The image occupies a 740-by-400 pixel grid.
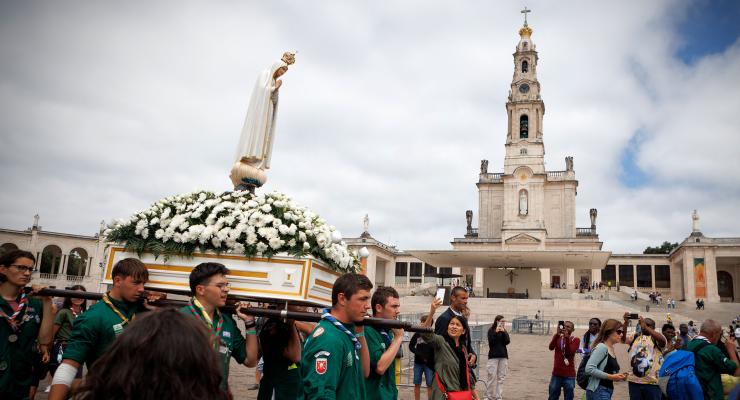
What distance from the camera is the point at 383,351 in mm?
4305

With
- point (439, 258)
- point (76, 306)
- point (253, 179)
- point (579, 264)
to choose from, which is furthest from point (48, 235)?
point (253, 179)

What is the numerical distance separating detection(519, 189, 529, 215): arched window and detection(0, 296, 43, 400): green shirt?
62.3m

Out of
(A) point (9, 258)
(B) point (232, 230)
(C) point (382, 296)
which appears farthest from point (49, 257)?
(C) point (382, 296)

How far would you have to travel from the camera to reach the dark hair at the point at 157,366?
153 cm

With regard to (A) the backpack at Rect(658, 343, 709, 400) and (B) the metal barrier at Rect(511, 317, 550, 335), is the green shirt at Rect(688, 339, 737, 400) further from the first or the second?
(B) the metal barrier at Rect(511, 317, 550, 335)

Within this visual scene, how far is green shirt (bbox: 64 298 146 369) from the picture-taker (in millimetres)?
3521

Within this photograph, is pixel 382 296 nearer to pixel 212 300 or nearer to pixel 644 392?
pixel 212 300

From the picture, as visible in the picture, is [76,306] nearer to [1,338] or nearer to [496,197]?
[1,338]

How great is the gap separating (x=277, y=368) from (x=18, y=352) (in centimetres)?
196

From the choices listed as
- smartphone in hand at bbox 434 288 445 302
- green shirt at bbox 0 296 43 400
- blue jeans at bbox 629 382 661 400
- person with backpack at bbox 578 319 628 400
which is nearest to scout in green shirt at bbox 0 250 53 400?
green shirt at bbox 0 296 43 400

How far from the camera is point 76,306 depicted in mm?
8648

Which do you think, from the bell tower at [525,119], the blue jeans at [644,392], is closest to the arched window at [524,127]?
the bell tower at [525,119]

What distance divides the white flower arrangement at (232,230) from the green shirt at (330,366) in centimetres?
113

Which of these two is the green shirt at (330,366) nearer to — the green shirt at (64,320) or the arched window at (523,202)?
the green shirt at (64,320)
